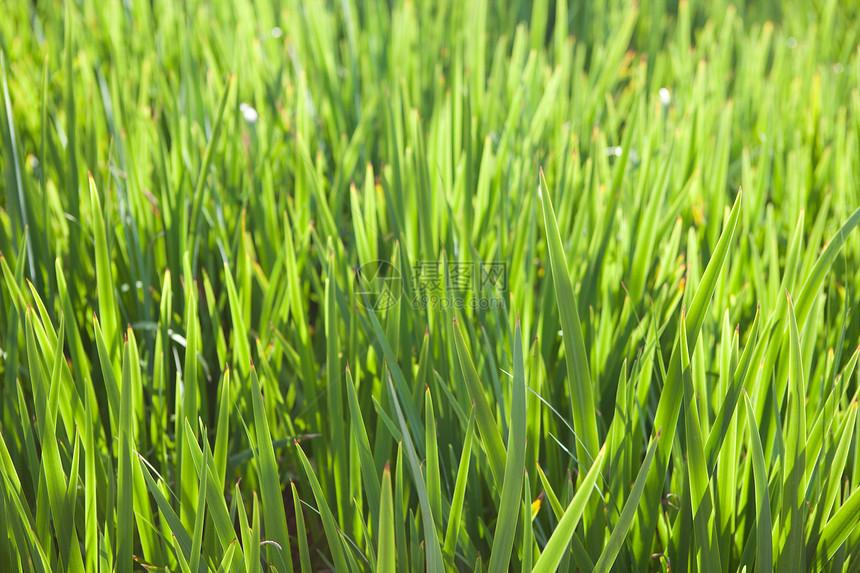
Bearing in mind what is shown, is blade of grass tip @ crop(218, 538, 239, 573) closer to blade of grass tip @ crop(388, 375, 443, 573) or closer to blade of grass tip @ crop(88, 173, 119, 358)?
blade of grass tip @ crop(388, 375, 443, 573)

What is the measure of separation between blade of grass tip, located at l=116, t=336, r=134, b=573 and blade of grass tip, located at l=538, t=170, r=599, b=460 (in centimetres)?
34

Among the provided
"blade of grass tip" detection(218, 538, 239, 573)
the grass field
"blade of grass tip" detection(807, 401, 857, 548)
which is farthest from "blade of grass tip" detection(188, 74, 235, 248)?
"blade of grass tip" detection(807, 401, 857, 548)

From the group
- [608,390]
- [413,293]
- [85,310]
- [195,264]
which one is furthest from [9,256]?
[608,390]

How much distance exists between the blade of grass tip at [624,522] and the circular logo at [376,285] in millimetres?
356

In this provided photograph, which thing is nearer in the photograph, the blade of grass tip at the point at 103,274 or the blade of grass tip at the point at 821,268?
the blade of grass tip at the point at 821,268

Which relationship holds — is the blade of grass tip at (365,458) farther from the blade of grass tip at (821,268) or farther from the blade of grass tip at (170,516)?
the blade of grass tip at (821,268)

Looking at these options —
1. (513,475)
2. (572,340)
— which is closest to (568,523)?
(513,475)

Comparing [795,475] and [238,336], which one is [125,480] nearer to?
[238,336]

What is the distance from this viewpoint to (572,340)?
0.49 meters

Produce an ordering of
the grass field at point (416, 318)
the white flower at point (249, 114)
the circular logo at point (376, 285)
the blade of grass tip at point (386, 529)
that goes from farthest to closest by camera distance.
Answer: the white flower at point (249, 114) < the circular logo at point (376, 285) < the grass field at point (416, 318) < the blade of grass tip at point (386, 529)

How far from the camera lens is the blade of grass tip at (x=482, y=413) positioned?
458 millimetres

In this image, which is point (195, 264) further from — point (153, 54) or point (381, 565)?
point (153, 54)

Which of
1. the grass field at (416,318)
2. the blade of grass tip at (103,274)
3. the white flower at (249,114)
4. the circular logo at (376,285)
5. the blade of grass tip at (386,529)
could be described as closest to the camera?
the blade of grass tip at (386,529)

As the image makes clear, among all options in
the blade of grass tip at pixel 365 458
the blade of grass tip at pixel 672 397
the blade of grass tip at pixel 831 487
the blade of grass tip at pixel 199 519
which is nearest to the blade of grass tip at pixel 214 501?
the blade of grass tip at pixel 199 519
